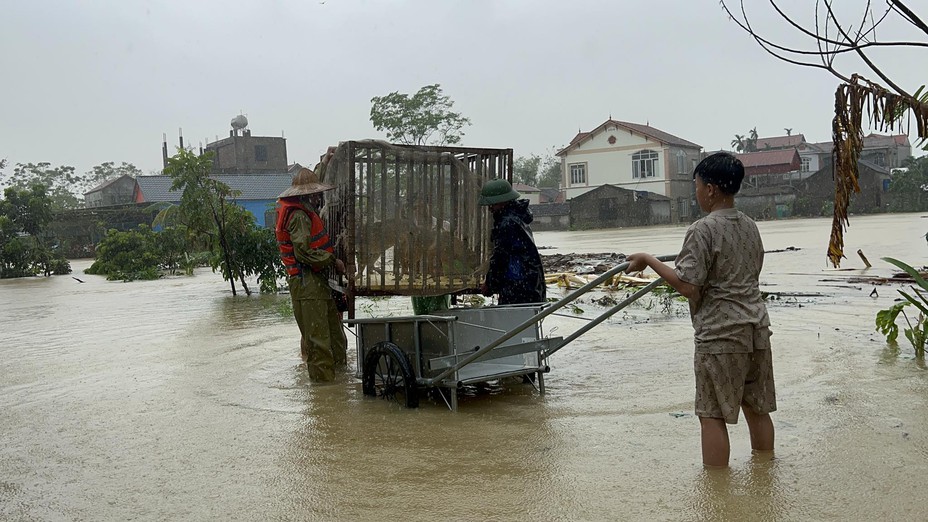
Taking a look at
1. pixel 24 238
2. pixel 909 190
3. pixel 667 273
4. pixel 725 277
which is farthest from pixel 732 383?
pixel 909 190

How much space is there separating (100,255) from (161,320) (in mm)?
16086

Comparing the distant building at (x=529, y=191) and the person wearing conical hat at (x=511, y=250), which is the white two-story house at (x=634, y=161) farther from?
the person wearing conical hat at (x=511, y=250)

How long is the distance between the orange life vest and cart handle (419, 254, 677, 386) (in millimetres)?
1724

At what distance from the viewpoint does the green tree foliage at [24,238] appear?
30.0m

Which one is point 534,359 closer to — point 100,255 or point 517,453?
point 517,453

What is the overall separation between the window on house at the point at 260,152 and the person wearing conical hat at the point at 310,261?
58022 mm

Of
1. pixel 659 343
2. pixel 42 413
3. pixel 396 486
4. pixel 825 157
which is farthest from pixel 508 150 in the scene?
pixel 825 157

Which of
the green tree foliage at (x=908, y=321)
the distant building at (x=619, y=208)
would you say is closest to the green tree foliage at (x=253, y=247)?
the green tree foliage at (x=908, y=321)

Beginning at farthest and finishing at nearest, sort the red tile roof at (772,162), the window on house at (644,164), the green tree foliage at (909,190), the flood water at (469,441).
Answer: the red tile roof at (772,162) → the window on house at (644,164) → the green tree foliage at (909,190) → the flood water at (469,441)

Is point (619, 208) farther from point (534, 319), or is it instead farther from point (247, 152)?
point (534, 319)

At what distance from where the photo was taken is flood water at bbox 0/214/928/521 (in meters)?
3.94

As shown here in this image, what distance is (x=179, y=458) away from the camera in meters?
5.04

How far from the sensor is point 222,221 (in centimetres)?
1625

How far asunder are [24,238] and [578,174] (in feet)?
140
